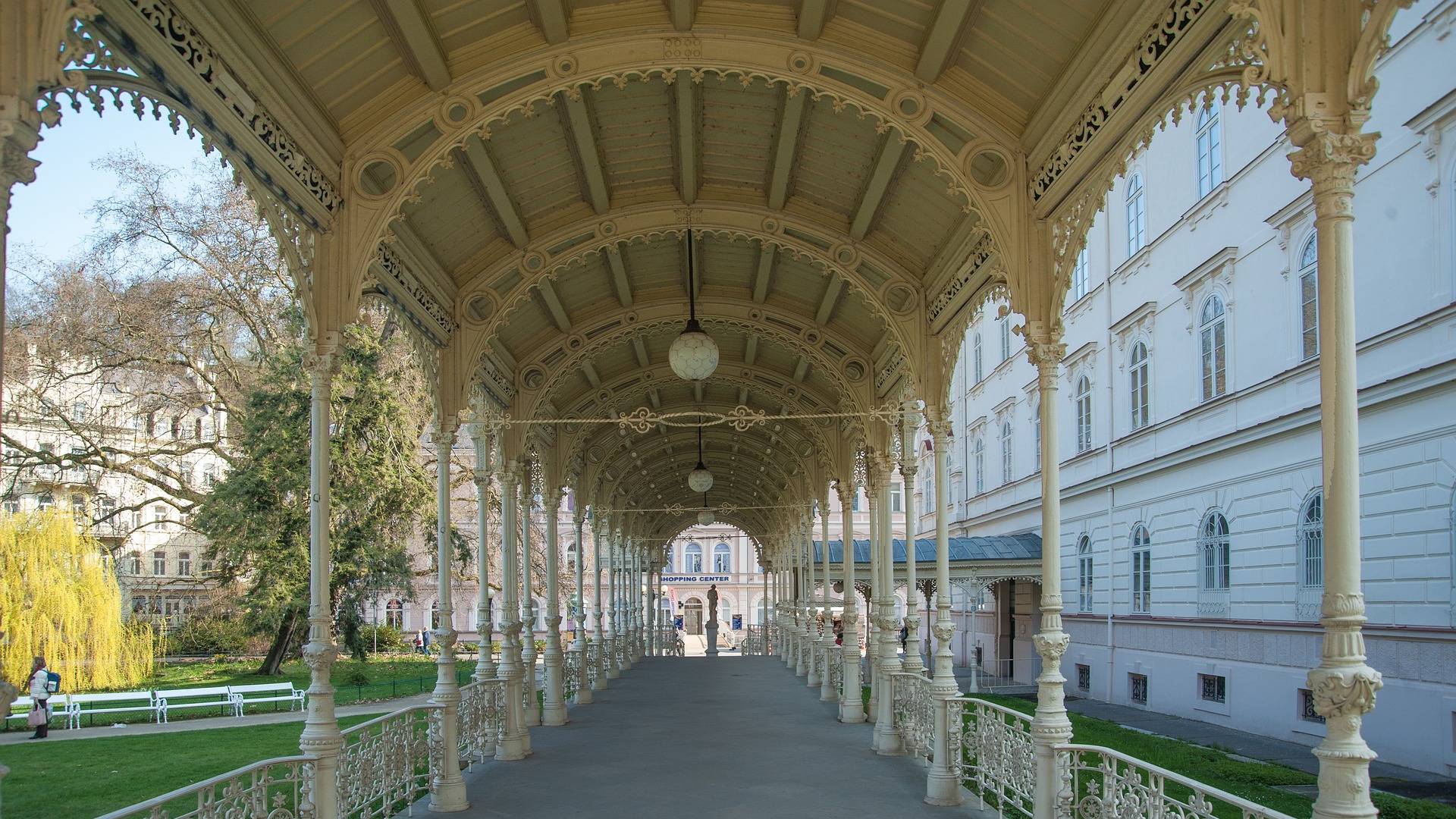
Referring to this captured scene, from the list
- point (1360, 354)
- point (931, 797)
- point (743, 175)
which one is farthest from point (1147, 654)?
point (743, 175)

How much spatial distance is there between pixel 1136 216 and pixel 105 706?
23842 millimetres

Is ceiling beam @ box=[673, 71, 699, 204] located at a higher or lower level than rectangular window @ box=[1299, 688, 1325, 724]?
higher

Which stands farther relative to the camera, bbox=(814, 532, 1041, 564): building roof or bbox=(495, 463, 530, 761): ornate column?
bbox=(814, 532, 1041, 564): building roof

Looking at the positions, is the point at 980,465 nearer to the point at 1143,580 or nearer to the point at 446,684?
the point at 1143,580

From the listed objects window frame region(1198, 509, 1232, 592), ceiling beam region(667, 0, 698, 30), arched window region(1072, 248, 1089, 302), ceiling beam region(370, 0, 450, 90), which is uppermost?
arched window region(1072, 248, 1089, 302)

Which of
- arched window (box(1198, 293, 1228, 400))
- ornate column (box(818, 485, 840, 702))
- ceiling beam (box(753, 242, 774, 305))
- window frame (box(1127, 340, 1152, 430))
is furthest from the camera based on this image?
window frame (box(1127, 340, 1152, 430))

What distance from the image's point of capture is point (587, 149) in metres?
10.4

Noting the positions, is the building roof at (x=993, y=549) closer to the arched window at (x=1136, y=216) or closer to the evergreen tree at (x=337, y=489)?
the arched window at (x=1136, y=216)

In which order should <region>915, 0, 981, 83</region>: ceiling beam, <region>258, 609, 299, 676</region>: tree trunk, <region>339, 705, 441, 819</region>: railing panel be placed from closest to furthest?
<region>915, 0, 981, 83</region>: ceiling beam → <region>339, 705, 441, 819</region>: railing panel → <region>258, 609, 299, 676</region>: tree trunk

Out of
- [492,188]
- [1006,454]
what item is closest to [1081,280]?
[1006,454]

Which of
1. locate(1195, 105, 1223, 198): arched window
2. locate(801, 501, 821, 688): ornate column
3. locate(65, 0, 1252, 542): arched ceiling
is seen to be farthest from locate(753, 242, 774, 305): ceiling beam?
locate(801, 501, 821, 688): ornate column

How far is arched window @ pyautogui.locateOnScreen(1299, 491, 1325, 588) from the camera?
16.7 metres

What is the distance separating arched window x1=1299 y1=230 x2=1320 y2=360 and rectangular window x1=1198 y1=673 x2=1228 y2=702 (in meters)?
6.02

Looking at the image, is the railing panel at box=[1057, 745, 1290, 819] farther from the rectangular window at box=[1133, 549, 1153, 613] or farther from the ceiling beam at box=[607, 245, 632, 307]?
the rectangular window at box=[1133, 549, 1153, 613]
